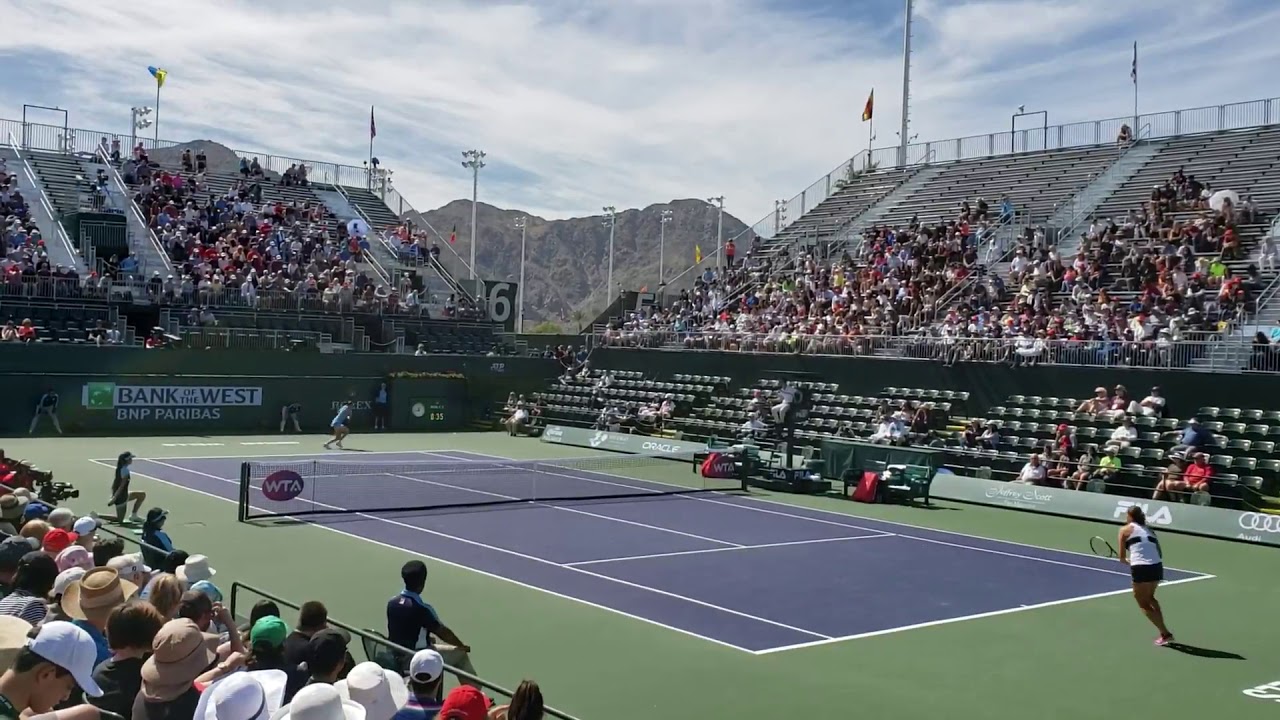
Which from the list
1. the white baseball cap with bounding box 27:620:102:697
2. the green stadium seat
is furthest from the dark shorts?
the green stadium seat

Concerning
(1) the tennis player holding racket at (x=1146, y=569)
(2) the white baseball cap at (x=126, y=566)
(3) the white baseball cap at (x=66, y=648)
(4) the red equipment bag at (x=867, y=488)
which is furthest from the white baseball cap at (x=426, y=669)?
(4) the red equipment bag at (x=867, y=488)

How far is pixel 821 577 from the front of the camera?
56.5ft

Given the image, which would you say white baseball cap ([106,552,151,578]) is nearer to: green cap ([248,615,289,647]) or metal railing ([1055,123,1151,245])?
green cap ([248,615,289,647])

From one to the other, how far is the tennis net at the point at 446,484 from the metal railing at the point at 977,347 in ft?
20.8

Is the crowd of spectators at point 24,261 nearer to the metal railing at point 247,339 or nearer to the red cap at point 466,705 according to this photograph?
the metal railing at point 247,339

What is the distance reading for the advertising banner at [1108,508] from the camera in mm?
21797

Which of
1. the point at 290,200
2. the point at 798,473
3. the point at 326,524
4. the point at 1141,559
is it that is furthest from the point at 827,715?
the point at 290,200

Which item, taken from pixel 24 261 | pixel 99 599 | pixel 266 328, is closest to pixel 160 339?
pixel 266 328

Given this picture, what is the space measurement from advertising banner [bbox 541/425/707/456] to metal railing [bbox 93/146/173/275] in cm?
1511

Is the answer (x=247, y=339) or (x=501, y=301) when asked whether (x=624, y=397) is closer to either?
(x=247, y=339)

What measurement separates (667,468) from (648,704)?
21.3 m

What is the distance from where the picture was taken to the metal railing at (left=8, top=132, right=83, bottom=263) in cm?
4278

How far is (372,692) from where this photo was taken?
5.79 metres

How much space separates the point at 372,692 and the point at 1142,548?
1039cm
